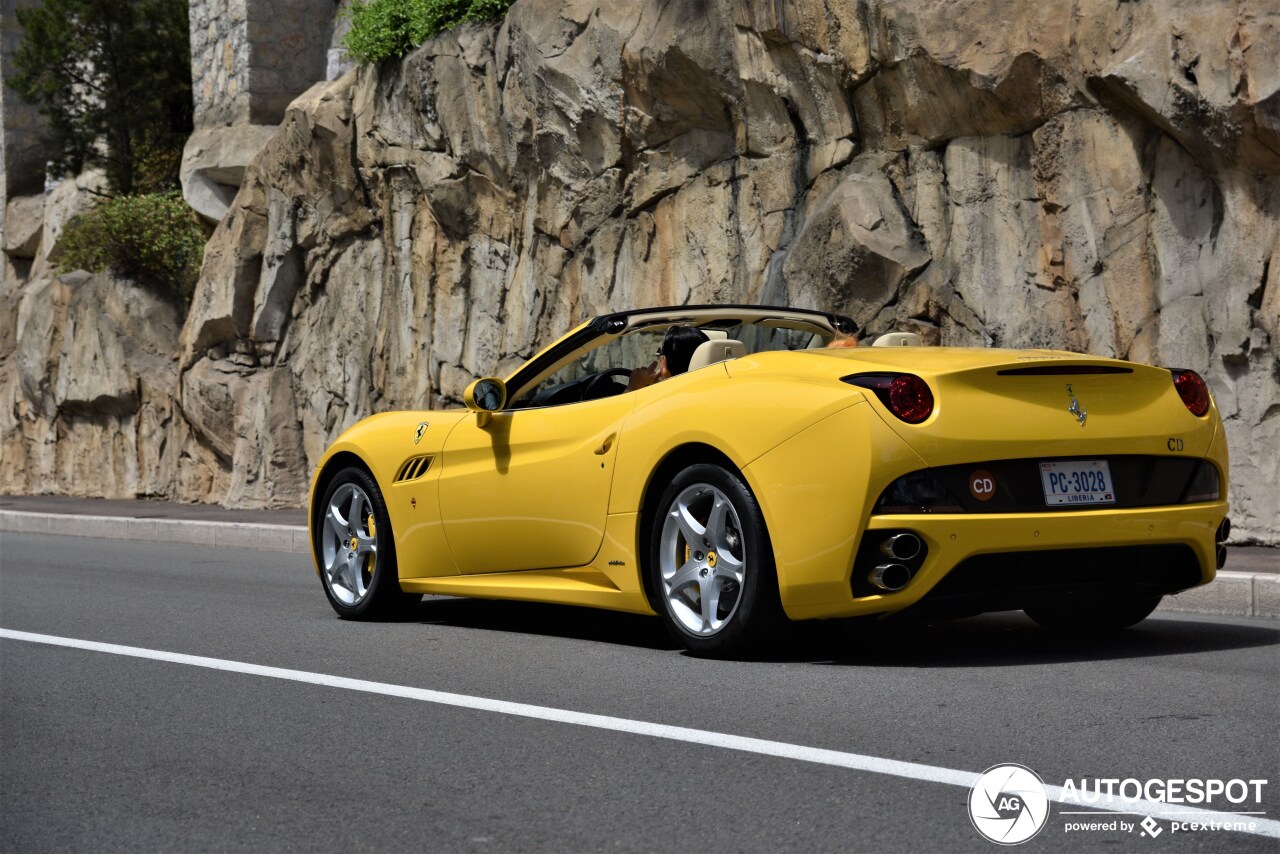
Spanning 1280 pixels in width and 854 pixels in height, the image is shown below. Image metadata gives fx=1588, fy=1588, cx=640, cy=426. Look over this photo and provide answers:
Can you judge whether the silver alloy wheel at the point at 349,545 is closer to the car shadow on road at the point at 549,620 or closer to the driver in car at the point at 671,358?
the car shadow on road at the point at 549,620

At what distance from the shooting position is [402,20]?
61.6ft

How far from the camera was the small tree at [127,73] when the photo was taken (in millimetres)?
27844

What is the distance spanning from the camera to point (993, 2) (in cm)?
1240

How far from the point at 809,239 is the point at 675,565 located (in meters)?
8.03

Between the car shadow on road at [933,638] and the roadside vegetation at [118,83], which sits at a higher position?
the roadside vegetation at [118,83]

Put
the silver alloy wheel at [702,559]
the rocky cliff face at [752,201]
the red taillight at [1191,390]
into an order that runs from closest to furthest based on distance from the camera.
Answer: the silver alloy wheel at [702,559] → the red taillight at [1191,390] → the rocky cliff face at [752,201]

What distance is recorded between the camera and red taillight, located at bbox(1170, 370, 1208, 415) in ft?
19.2

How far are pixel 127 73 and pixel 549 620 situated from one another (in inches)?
920

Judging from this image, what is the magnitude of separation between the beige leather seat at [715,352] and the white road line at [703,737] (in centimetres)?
174

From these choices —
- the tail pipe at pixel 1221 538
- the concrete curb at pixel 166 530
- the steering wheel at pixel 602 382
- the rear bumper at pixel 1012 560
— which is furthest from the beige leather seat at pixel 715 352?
the concrete curb at pixel 166 530

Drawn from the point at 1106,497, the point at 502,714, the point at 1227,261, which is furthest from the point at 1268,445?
the point at 502,714

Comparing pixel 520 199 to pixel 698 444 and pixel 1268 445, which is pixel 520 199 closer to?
pixel 1268 445
